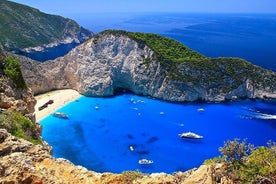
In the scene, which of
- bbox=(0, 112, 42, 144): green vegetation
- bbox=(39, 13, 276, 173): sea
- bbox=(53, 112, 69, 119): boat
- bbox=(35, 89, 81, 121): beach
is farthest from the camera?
bbox=(35, 89, 81, 121): beach

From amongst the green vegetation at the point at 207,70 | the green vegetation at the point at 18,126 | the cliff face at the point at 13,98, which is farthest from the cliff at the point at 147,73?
the green vegetation at the point at 18,126

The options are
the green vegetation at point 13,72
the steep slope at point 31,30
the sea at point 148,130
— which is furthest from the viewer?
the steep slope at point 31,30

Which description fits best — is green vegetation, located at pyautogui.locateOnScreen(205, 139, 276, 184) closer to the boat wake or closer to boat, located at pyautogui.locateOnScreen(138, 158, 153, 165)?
boat, located at pyautogui.locateOnScreen(138, 158, 153, 165)

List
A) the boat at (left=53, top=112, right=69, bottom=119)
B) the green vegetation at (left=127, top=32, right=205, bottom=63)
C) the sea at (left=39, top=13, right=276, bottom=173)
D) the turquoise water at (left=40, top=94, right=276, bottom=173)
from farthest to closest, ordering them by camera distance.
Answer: the green vegetation at (left=127, top=32, right=205, bottom=63)
the boat at (left=53, top=112, right=69, bottom=119)
the turquoise water at (left=40, top=94, right=276, bottom=173)
the sea at (left=39, top=13, right=276, bottom=173)

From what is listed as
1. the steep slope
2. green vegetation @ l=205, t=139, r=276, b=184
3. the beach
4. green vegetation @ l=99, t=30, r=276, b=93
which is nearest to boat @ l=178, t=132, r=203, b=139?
green vegetation @ l=99, t=30, r=276, b=93

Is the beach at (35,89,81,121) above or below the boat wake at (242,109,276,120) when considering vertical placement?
above

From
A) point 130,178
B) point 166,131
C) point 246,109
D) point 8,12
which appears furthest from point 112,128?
point 8,12

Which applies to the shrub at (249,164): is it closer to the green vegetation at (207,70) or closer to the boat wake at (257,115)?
the boat wake at (257,115)

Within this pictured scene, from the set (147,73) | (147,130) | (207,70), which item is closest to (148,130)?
(147,130)
